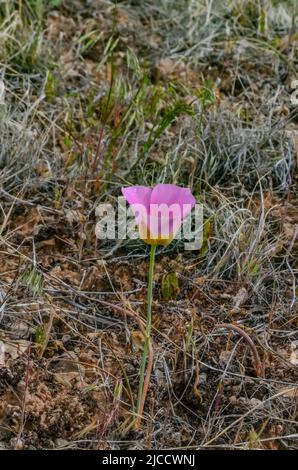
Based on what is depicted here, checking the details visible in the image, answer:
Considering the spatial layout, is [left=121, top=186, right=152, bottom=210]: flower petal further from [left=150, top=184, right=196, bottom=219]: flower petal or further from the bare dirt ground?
the bare dirt ground

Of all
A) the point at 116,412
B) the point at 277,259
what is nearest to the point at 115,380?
the point at 116,412

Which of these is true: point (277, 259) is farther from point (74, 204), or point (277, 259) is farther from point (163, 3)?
point (163, 3)

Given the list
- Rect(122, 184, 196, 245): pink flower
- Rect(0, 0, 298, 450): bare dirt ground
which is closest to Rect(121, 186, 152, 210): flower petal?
Rect(122, 184, 196, 245): pink flower

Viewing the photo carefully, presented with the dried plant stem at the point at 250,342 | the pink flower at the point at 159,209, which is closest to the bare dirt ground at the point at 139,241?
the dried plant stem at the point at 250,342

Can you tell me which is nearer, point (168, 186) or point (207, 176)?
point (168, 186)

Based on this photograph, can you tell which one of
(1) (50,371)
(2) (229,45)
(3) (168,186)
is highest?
(3) (168,186)

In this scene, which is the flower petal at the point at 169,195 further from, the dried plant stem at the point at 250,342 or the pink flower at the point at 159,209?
the dried plant stem at the point at 250,342
